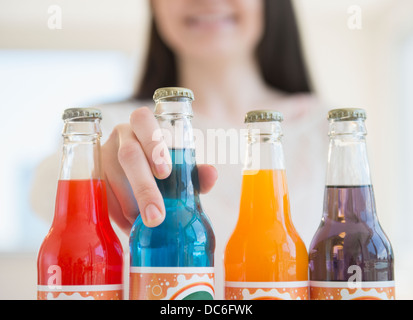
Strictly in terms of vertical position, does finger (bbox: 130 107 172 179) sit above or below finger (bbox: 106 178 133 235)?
above

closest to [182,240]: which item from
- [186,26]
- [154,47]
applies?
[186,26]

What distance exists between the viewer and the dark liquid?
349 millimetres

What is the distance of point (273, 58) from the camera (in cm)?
92

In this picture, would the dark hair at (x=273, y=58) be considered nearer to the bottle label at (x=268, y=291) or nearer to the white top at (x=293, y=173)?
the white top at (x=293, y=173)

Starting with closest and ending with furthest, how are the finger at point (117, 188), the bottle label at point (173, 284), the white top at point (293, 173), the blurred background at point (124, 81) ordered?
the bottle label at point (173, 284) < the finger at point (117, 188) < the white top at point (293, 173) < the blurred background at point (124, 81)

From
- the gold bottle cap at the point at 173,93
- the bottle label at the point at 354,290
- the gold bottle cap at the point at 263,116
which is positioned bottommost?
the bottle label at the point at 354,290

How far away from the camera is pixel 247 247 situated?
359mm

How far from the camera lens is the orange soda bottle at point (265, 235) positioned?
336 mm

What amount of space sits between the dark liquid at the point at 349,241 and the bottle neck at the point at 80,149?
0.17 metres

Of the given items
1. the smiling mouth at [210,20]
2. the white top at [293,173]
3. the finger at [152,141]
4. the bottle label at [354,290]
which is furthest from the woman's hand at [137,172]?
the smiling mouth at [210,20]

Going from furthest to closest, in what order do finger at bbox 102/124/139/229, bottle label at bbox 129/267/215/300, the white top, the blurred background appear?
the blurred background
the white top
finger at bbox 102/124/139/229
bottle label at bbox 129/267/215/300

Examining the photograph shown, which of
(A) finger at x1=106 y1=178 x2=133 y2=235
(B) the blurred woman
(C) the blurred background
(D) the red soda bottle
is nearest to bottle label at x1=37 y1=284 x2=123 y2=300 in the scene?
(D) the red soda bottle

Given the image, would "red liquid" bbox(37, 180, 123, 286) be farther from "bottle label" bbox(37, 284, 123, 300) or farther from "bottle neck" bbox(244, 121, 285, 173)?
"bottle neck" bbox(244, 121, 285, 173)
